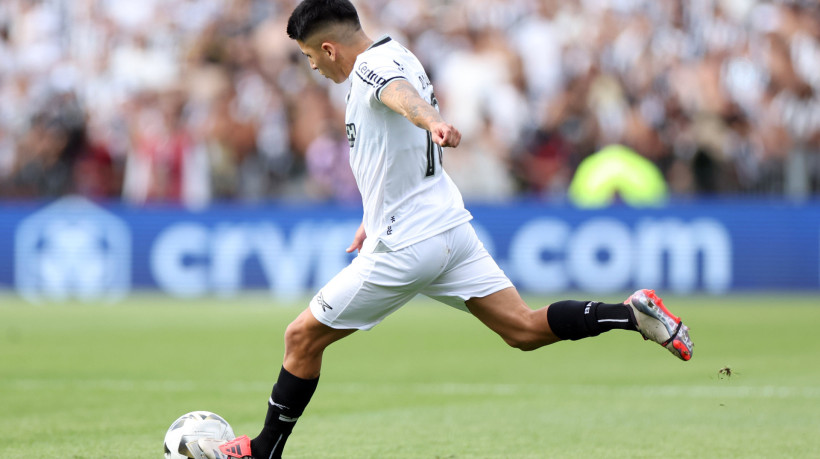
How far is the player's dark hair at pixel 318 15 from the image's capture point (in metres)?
5.57

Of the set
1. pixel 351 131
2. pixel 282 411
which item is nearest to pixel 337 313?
pixel 282 411

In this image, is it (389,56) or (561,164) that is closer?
(389,56)

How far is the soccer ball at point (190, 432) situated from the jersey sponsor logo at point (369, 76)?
1993 mm

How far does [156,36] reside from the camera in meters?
18.5

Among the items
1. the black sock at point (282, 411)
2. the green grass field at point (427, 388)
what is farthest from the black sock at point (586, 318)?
the black sock at point (282, 411)

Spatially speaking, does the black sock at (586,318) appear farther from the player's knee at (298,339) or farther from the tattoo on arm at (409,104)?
the tattoo on arm at (409,104)

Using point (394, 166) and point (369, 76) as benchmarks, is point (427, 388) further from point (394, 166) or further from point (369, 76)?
point (369, 76)

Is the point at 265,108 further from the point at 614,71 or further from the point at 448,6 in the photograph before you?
the point at 614,71

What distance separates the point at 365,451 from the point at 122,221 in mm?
11641

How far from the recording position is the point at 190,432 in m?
5.97

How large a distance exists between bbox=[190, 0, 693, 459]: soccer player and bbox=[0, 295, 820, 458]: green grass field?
0.82m

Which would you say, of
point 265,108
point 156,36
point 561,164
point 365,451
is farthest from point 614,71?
point 365,451

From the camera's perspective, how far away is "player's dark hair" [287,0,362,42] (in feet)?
18.3

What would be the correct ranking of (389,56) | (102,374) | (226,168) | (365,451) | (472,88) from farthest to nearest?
(226,168)
(472,88)
(102,374)
(365,451)
(389,56)
